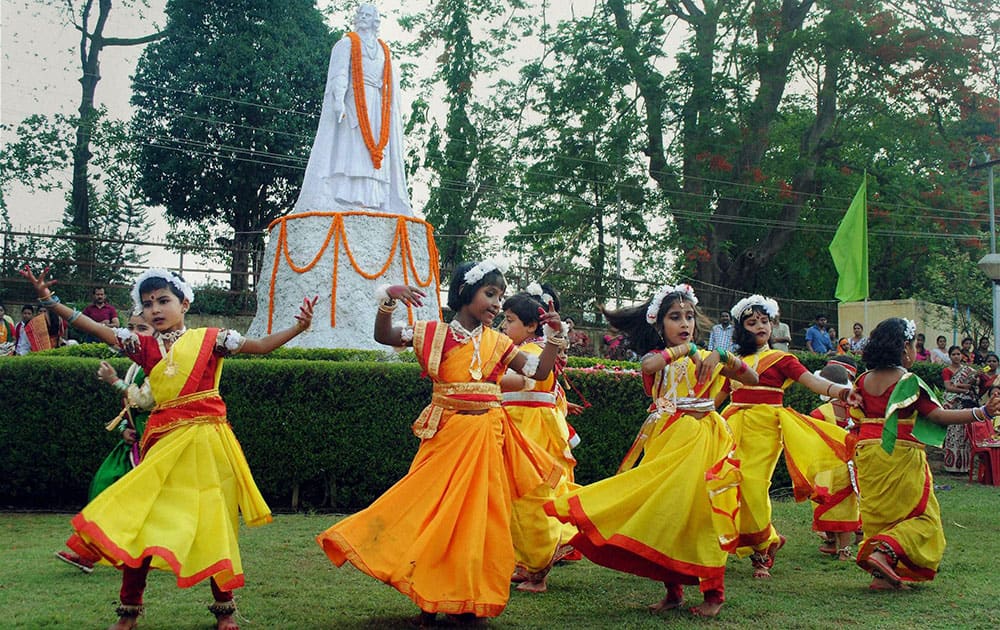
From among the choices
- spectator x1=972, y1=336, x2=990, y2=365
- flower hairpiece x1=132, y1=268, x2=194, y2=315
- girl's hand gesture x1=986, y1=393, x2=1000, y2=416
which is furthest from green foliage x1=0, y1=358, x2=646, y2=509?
spectator x1=972, y1=336, x2=990, y2=365

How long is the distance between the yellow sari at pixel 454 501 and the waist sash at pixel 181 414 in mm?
863

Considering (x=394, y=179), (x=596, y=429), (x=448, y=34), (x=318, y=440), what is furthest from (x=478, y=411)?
(x=448, y=34)

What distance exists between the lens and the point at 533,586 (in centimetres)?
580

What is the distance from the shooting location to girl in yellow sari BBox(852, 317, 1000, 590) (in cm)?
588

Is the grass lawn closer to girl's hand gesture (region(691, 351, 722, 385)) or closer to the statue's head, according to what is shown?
girl's hand gesture (region(691, 351, 722, 385))

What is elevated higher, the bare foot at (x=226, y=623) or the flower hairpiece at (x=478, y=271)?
the flower hairpiece at (x=478, y=271)

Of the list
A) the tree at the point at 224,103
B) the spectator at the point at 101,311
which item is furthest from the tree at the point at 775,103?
the spectator at the point at 101,311

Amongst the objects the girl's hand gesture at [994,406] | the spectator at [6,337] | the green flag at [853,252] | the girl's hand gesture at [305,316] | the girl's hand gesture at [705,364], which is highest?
the green flag at [853,252]

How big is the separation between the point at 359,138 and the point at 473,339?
8.69 metres

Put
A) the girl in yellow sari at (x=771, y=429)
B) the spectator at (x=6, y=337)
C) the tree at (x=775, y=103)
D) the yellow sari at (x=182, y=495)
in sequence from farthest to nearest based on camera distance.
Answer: the tree at (x=775, y=103) → the spectator at (x=6, y=337) → the girl in yellow sari at (x=771, y=429) → the yellow sari at (x=182, y=495)

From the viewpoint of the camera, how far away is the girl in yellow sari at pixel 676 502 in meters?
5.21

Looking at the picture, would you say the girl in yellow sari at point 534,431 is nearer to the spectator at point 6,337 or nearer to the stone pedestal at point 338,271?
the stone pedestal at point 338,271

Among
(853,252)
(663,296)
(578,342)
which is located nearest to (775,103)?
(853,252)

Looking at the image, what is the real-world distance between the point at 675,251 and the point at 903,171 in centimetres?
613
